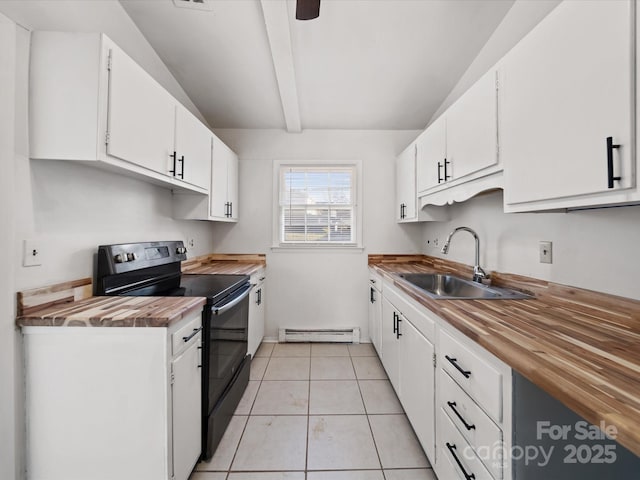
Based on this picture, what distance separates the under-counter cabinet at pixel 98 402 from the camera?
3.68ft

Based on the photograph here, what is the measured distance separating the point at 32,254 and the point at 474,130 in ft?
7.80

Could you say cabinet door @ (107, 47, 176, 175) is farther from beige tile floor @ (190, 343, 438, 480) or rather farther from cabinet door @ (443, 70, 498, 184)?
cabinet door @ (443, 70, 498, 184)

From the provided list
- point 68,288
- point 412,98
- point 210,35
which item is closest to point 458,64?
point 412,98

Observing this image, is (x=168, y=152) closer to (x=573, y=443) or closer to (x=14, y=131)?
(x=14, y=131)

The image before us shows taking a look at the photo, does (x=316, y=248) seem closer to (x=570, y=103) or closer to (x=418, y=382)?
(x=418, y=382)

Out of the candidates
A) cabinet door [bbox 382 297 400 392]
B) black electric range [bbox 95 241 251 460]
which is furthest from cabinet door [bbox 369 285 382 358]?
black electric range [bbox 95 241 251 460]

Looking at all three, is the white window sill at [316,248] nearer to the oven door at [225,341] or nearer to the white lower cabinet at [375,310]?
the white lower cabinet at [375,310]

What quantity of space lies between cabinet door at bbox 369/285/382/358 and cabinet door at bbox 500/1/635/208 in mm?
1699

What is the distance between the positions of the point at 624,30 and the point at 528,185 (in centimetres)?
55

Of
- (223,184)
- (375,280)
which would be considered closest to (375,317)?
(375,280)

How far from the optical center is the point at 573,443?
2.70 ft

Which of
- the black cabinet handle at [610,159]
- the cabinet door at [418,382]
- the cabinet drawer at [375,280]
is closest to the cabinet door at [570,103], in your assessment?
the black cabinet handle at [610,159]

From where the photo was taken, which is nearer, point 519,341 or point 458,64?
point 519,341

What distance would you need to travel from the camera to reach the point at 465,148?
1687mm
